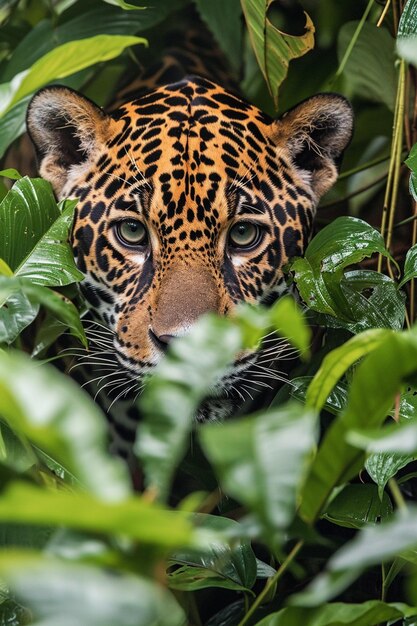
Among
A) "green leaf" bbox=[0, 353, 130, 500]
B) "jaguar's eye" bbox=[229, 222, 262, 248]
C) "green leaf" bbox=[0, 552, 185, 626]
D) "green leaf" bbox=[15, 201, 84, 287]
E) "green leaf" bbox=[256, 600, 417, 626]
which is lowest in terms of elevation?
"green leaf" bbox=[256, 600, 417, 626]

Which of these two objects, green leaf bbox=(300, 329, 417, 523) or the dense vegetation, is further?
green leaf bbox=(300, 329, 417, 523)

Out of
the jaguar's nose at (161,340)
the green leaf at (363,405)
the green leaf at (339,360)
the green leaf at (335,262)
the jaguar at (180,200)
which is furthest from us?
the jaguar at (180,200)

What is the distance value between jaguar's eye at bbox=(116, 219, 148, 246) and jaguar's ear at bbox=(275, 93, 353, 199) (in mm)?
478

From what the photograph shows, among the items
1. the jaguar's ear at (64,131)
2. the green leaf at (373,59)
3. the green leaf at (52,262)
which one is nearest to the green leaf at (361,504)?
the green leaf at (52,262)

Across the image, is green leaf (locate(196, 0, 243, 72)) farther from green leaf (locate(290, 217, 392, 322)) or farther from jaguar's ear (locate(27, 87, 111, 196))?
green leaf (locate(290, 217, 392, 322))

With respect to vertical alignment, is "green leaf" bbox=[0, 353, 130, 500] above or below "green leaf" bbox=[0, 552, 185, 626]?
above

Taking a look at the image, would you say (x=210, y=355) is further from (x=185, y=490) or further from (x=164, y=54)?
(x=164, y=54)

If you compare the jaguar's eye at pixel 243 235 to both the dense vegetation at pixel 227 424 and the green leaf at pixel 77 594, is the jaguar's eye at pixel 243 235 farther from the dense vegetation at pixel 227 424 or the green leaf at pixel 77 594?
the green leaf at pixel 77 594

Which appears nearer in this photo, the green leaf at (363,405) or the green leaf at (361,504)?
the green leaf at (363,405)

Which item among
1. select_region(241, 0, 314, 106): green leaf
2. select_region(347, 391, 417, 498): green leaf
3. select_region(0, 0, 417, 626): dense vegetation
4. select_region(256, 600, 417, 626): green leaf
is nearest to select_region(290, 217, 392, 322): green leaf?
select_region(0, 0, 417, 626): dense vegetation

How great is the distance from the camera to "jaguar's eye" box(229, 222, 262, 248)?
2525 millimetres

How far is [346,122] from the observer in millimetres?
2586

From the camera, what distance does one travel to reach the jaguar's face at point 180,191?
2.44 meters

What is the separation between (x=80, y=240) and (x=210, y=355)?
5.58ft
